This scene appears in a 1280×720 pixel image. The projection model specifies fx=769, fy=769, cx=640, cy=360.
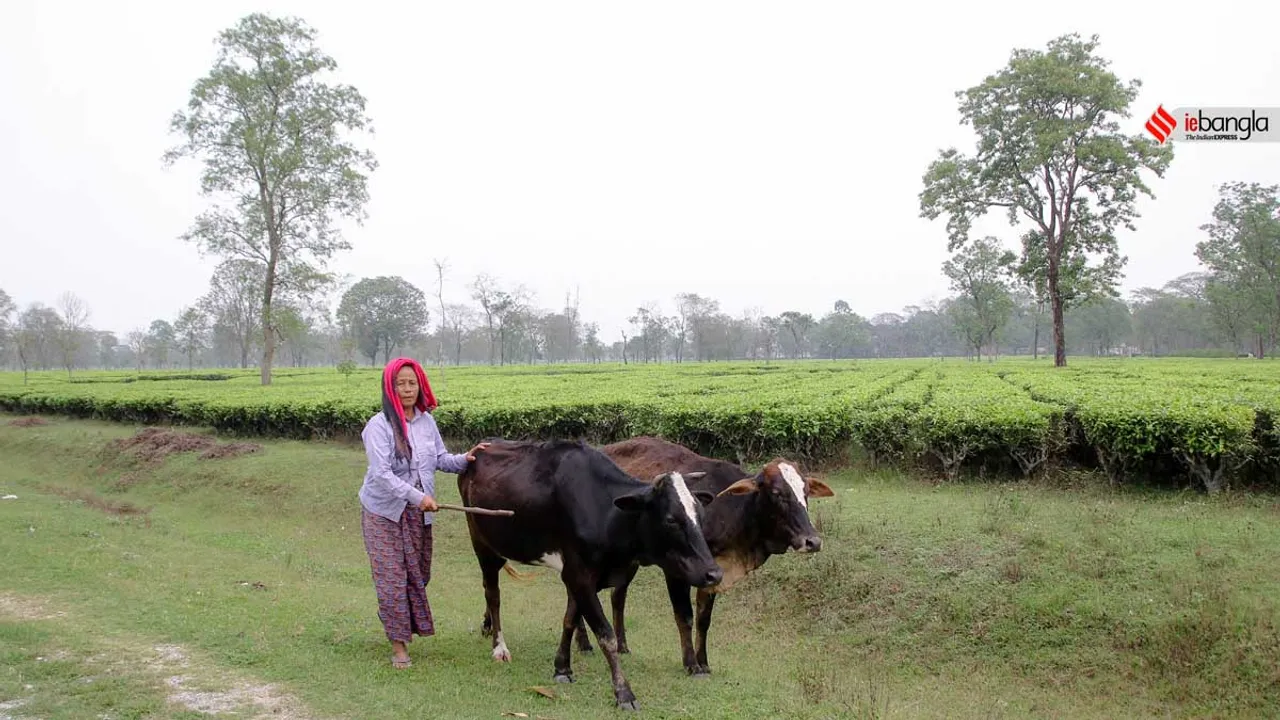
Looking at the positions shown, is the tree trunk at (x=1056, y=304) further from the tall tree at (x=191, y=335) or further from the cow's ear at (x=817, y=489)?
the tall tree at (x=191, y=335)

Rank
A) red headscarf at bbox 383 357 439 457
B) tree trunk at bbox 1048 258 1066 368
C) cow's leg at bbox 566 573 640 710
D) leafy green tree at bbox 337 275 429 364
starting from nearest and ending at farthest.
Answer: cow's leg at bbox 566 573 640 710
red headscarf at bbox 383 357 439 457
tree trunk at bbox 1048 258 1066 368
leafy green tree at bbox 337 275 429 364

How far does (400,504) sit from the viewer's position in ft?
19.2

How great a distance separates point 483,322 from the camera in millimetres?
91688

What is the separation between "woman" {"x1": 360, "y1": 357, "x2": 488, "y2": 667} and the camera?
5.75 m

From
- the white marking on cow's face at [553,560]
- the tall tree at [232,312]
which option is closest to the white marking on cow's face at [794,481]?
the white marking on cow's face at [553,560]

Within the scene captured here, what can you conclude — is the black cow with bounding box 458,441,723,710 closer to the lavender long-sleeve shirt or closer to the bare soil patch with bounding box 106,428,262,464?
the lavender long-sleeve shirt

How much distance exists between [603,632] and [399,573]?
5.59 ft

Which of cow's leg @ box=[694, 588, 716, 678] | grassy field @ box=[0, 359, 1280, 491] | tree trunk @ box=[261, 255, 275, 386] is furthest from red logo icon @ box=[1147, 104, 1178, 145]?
tree trunk @ box=[261, 255, 275, 386]

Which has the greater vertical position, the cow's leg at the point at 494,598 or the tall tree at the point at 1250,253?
the tall tree at the point at 1250,253

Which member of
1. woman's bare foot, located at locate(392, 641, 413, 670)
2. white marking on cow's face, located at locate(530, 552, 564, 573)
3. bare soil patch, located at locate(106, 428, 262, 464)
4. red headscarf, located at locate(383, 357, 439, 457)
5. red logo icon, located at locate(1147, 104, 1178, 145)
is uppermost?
red logo icon, located at locate(1147, 104, 1178, 145)

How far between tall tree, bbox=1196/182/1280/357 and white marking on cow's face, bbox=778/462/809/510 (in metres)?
55.7

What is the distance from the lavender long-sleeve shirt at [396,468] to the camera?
5695 mm

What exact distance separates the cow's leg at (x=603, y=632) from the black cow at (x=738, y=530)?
0.36 m

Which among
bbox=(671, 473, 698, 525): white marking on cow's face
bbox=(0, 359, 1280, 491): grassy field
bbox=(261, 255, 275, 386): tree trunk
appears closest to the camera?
bbox=(671, 473, 698, 525): white marking on cow's face
